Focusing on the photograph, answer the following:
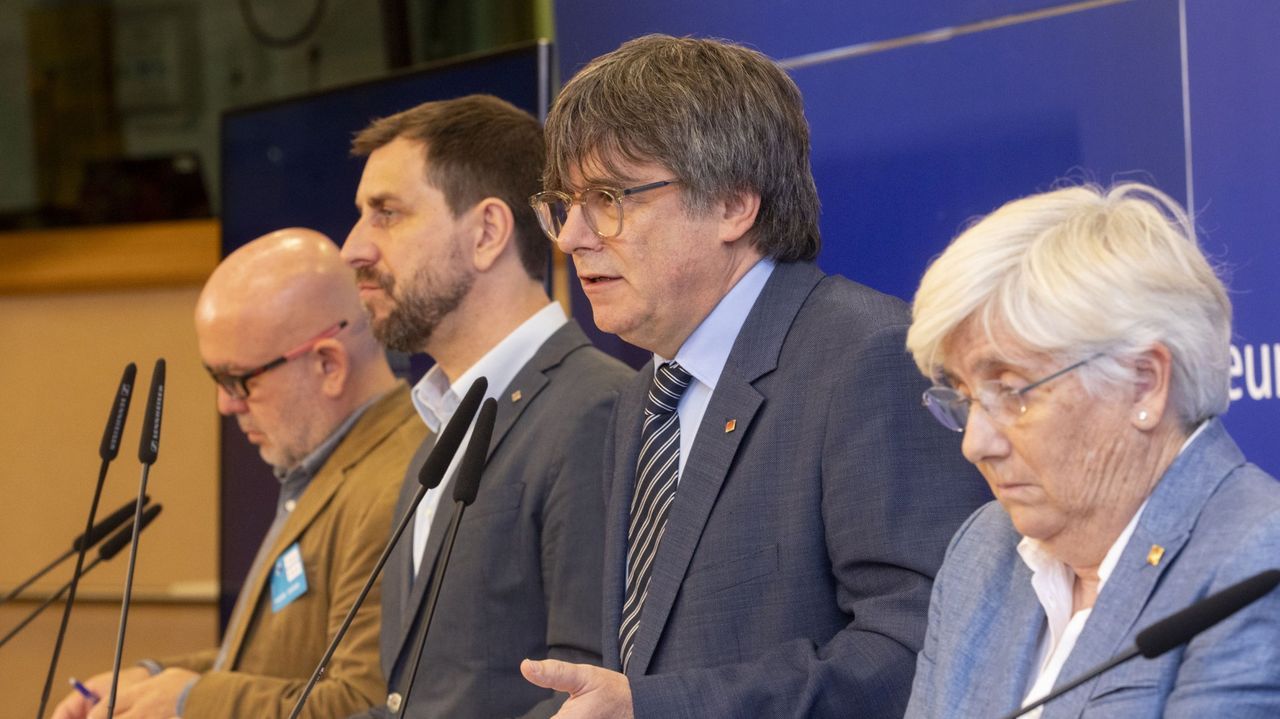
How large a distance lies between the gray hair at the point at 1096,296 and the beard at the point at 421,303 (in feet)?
4.74

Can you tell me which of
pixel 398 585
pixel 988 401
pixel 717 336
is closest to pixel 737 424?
pixel 717 336

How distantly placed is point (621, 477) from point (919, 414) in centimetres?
56

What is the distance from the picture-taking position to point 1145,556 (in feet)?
5.35

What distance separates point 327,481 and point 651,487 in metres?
1.26

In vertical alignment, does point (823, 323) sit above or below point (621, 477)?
above

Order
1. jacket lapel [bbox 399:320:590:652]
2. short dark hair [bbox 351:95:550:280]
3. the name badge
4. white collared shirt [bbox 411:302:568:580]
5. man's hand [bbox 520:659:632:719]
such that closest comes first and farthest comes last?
1. man's hand [bbox 520:659:632:719]
2. jacket lapel [bbox 399:320:590:652]
3. white collared shirt [bbox 411:302:568:580]
4. short dark hair [bbox 351:95:550:280]
5. the name badge

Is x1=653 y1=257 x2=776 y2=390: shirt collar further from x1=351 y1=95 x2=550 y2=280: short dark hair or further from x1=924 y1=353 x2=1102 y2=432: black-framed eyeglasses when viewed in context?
x1=351 y1=95 x2=550 y2=280: short dark hair

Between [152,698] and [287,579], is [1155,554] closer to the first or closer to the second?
[287,579]

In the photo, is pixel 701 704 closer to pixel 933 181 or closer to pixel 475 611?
pixel 475 611

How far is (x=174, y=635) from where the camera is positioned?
5840mm

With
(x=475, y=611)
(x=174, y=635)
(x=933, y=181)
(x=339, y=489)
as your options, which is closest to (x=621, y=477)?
(x=475, y=611)

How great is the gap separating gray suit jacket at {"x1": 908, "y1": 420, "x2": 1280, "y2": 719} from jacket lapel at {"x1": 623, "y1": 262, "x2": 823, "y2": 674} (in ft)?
1.32

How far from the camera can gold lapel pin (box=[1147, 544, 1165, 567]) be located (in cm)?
162

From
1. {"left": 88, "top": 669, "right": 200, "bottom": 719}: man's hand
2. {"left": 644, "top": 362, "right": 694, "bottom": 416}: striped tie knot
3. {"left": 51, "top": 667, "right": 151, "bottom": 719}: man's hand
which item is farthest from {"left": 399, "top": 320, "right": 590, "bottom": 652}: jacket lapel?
{"left": 51, "top": 667, "right": 151, "bottom": 719}: man's hand
